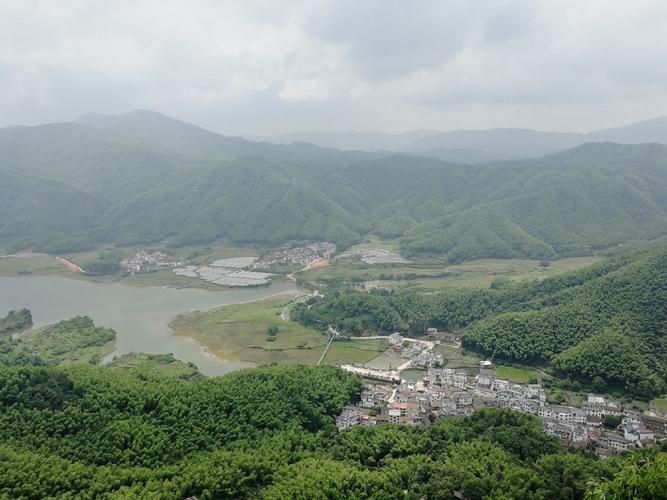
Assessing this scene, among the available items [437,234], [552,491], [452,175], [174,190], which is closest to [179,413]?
[552,491]

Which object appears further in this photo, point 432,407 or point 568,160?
point 568,160

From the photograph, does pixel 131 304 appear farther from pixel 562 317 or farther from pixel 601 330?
pixel 601 330

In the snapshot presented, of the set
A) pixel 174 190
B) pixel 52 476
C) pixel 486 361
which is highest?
pixel 174 190

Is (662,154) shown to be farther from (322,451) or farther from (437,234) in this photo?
(322,451)

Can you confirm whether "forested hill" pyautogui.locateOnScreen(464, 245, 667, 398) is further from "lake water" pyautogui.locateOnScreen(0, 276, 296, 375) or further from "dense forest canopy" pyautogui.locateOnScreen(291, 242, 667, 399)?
"lake water" pyautogui.locateOnScreen(0, 276, 296, 375)

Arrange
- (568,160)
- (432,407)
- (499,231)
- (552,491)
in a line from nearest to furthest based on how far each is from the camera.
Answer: (552,491) < (432,407) < (499,231) < (568,160)

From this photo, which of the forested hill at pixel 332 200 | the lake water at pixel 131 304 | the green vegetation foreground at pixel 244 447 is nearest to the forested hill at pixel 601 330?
the green vegetation foreground at pixel 244 447

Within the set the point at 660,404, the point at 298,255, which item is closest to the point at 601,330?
the point at 660,404

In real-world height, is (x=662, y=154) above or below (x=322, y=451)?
above

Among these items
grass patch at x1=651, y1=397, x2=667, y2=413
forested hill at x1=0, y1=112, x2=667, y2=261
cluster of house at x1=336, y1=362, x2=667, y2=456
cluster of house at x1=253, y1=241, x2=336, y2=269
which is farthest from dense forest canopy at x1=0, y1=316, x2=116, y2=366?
forested hill at x1=0, y1=112, x2=667, y2=261
